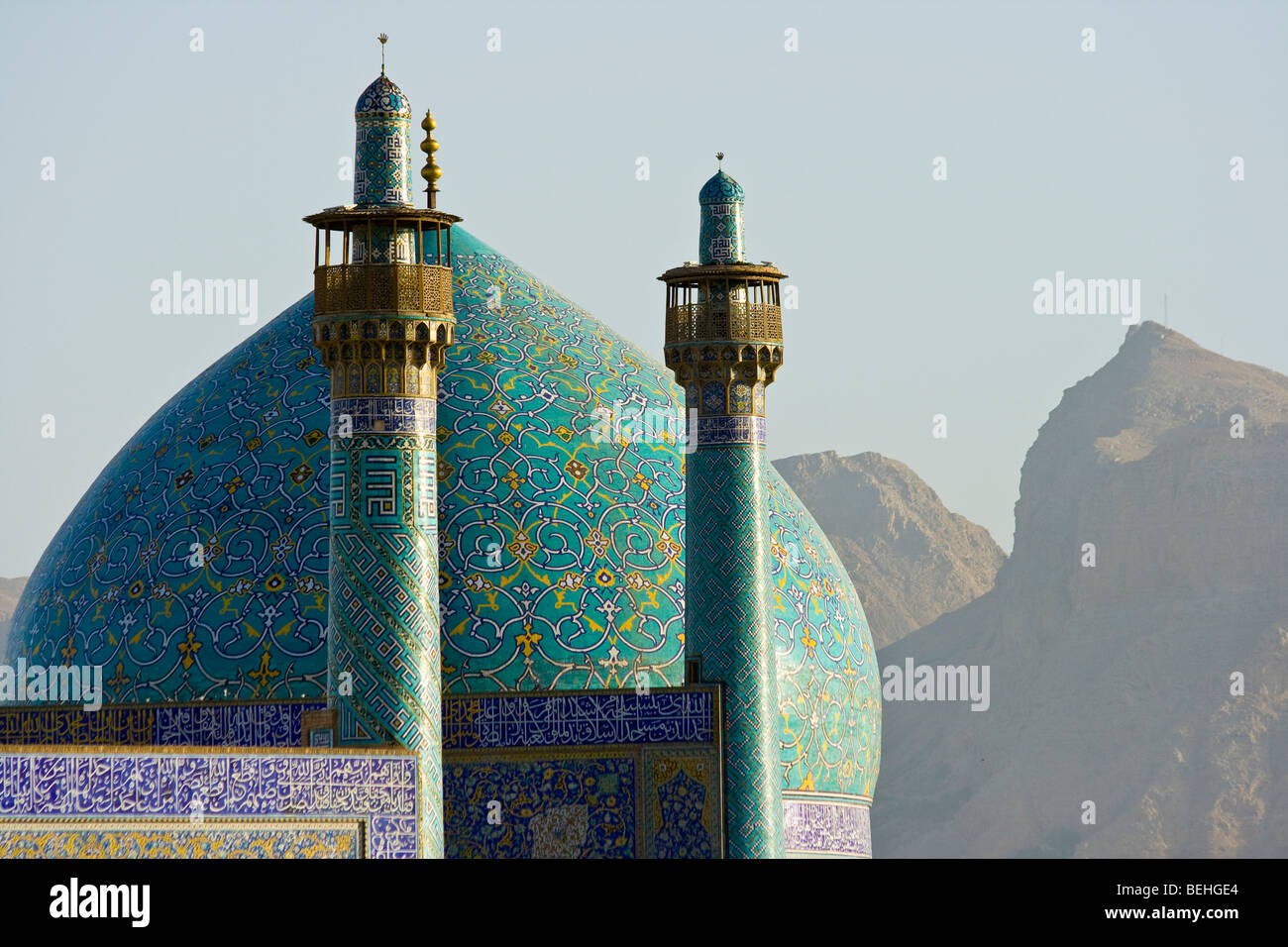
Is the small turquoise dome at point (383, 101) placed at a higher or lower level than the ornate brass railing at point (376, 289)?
higher

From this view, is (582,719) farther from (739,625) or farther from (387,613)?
(387,613)

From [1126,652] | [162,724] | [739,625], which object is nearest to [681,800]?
[739,625]

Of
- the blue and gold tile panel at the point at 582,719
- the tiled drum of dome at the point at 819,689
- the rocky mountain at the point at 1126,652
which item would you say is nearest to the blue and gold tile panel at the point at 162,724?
the blue and gold tile panel at the point at 582,719

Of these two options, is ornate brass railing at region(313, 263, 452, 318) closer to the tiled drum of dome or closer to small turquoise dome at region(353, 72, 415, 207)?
small turquoise dome at region(353, 72, 415, 207)

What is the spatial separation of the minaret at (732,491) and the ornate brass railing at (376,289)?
2279 millimetres

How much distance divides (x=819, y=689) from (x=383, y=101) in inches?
202

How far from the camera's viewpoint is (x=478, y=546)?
1570 cm

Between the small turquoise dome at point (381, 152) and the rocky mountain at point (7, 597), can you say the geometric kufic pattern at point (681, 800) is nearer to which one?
the small turquoise dome at point (381, 152)

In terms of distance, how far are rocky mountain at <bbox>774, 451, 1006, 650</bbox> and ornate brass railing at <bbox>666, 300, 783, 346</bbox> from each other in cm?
5695

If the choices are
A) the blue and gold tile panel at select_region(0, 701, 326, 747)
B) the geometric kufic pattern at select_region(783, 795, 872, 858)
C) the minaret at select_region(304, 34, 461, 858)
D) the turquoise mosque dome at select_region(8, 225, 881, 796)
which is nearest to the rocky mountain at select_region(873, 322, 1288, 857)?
the geometric kufic pattern at select_region(783, 795, 872, 858)

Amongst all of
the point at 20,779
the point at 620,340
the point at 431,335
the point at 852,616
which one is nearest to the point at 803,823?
the point at 852,616

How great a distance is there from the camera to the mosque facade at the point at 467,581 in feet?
42.9
